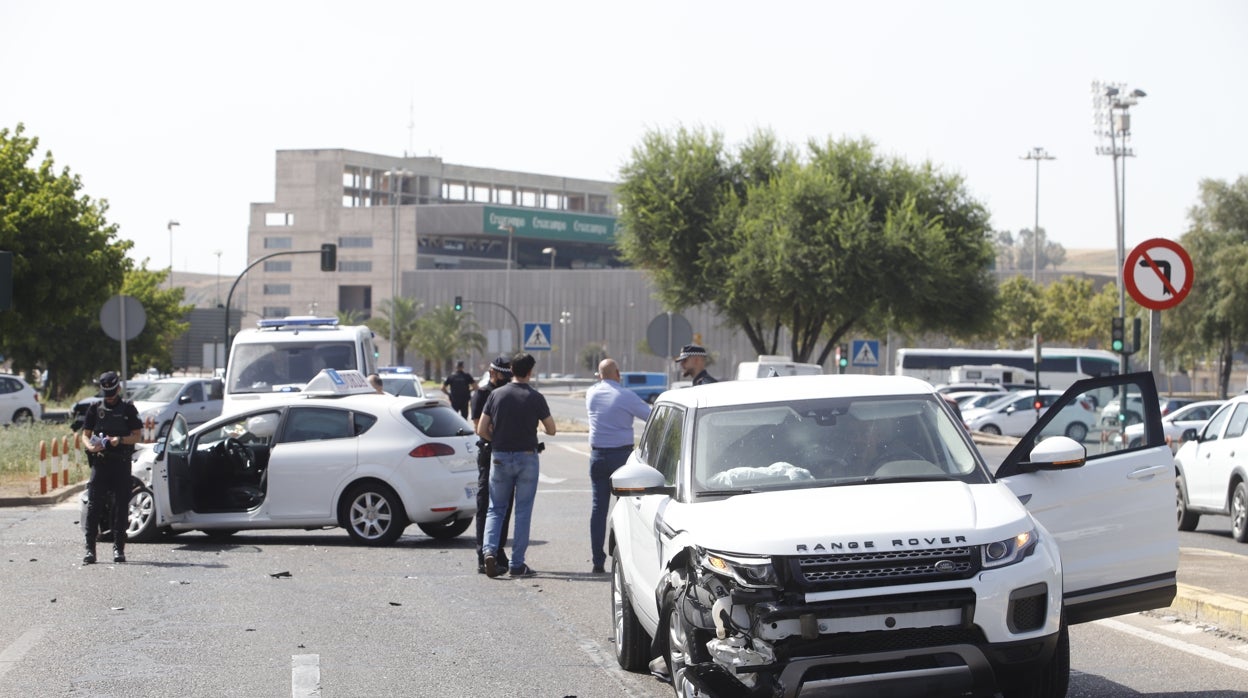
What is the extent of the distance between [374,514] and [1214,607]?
8130 millimetres

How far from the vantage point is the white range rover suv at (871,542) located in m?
5.86

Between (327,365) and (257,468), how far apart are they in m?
7.38

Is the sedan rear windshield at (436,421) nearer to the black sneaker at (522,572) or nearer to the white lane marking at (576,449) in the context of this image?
the black sneaker at (522,572)

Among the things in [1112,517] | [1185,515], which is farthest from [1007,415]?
[1112,517]

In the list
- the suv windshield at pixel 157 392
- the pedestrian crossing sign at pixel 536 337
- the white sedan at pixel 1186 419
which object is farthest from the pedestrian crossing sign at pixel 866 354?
the suv windshield at pixel 157 392

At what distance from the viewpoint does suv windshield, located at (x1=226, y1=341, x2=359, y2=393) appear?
73.7ft

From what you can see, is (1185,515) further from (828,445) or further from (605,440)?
(828,445)

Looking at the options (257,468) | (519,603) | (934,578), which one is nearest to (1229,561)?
(519,603)

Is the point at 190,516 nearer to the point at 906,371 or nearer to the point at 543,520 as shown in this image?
the point at 543,520

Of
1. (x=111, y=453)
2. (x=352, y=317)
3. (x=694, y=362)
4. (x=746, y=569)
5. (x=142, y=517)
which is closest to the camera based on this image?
(x=746, y=569)

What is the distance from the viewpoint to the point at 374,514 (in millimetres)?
14680

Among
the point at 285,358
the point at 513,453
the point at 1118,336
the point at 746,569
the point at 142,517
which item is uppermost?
the point at 1118,336

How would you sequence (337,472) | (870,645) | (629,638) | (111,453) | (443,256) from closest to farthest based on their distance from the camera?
(870,645)
(629,638)
(111,453)
(337,472)
(443,256)

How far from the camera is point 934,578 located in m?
5.92
